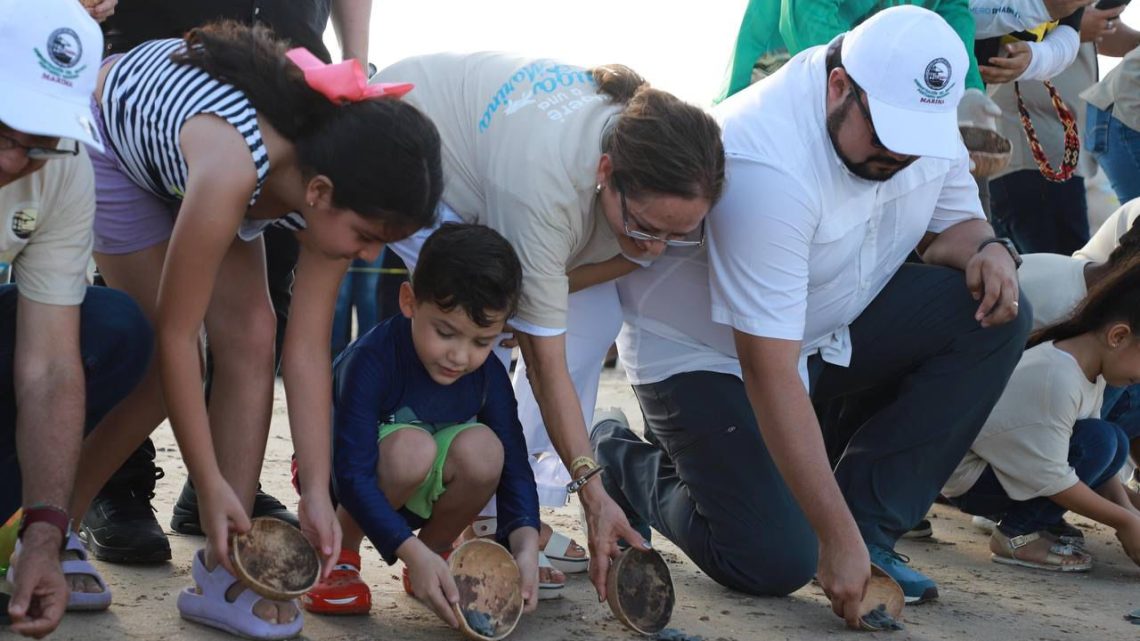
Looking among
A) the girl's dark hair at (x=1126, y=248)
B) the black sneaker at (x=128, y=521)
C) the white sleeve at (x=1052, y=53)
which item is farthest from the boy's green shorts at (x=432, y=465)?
the white sleeve at (x=1052, y=53)

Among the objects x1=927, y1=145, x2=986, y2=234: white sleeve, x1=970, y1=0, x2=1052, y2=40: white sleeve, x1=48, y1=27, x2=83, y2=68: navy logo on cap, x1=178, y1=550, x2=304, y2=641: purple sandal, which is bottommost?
x1=178, y1=550, x2=304, y2=641: purple sandal

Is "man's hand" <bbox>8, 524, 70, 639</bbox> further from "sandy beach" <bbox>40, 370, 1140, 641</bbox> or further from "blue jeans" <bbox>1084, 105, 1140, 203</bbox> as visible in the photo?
"blue jeans" <bbox>1084, 105, 1140, 203</bbox>

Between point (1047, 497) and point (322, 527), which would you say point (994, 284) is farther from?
point (322, 527)

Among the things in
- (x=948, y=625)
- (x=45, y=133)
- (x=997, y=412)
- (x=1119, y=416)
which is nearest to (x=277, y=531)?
(x=45, y=133)

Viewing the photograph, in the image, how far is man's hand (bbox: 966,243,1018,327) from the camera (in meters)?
3.11

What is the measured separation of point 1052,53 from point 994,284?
144 centimetres

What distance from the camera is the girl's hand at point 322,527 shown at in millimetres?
2426

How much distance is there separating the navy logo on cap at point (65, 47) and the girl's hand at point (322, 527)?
34.7 inches

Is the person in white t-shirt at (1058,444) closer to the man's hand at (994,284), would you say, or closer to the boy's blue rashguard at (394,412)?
the man's hand at (994,284)

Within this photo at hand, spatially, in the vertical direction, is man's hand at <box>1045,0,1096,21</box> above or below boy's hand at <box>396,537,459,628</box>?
above

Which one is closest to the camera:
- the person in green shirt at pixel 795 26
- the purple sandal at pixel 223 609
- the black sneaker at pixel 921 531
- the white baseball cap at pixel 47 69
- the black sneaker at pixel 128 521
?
the white baseball cap at pixel 47 69

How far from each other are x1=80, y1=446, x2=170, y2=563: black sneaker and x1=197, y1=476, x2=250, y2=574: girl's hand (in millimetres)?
517

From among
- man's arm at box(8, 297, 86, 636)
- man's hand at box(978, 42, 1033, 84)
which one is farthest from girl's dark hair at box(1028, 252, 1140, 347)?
man's arm at box(8, 297, 86, 636)

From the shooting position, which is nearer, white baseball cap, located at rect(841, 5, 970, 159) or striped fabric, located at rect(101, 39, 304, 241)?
striped fabric, located at rect(101, 39, 304, 241)
